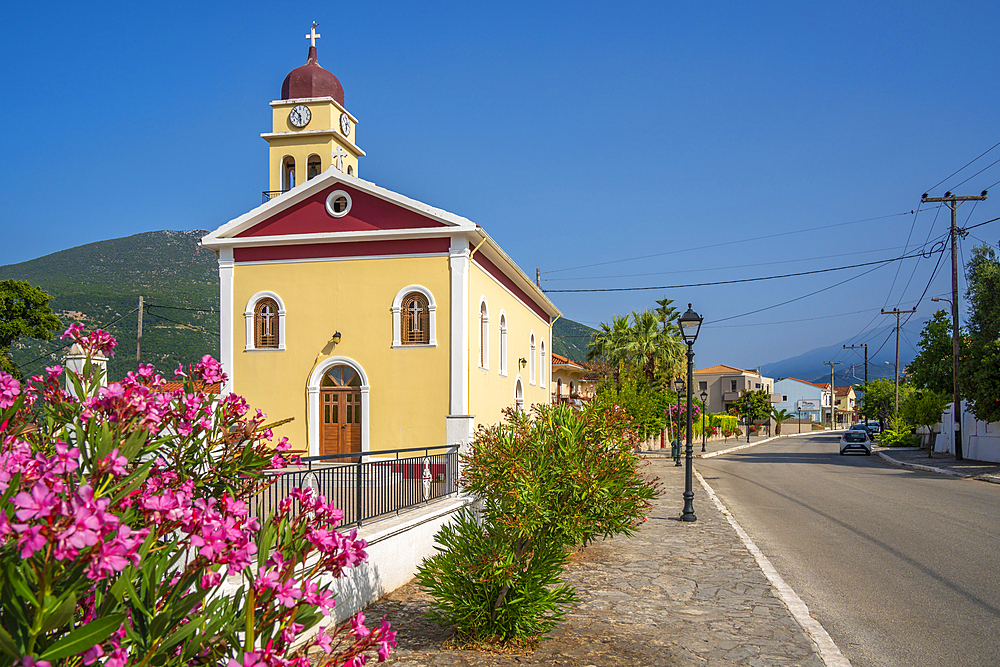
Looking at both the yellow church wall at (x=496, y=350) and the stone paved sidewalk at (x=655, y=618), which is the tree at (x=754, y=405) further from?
the stone paved sidewalk at (x=655, y=618)

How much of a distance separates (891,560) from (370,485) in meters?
6.83

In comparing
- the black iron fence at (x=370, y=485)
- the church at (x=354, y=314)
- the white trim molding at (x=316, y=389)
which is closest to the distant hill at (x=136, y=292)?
the church at (x=354, y=314)

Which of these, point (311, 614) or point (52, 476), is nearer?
point (52, 476)

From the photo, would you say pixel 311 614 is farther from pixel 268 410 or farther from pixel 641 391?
pixel 641 391

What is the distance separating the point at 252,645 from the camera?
7.00 feet

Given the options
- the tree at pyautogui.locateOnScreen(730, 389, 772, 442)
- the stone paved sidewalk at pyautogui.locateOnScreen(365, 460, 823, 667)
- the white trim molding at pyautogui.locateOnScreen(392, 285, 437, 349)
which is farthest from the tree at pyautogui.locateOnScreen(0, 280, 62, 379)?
the tree at pyautogui.locateOnScreen(730, 389, 772, 442)

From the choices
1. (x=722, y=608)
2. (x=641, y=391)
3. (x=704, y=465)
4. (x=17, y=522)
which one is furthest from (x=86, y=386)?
(x=641, y=391)

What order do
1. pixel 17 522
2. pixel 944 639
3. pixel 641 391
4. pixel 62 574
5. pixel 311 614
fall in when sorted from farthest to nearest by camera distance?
pixel 641 391 < pixel 944 639 < pixel 311 614 < pixel 17 522 < pixel 62 574

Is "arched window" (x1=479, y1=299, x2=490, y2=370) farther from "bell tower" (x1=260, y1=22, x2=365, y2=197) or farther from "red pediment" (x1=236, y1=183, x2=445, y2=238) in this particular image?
"bell tower" (x1=260, y1=22, x2=365, y2=197)

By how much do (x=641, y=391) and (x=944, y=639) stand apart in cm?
2979

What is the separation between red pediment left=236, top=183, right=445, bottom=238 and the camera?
1733 centimetres

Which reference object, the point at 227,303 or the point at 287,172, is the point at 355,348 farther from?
the point at 287,172

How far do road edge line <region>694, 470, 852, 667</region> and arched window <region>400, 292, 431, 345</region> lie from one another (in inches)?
349

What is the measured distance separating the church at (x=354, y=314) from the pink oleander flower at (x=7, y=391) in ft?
45.1
